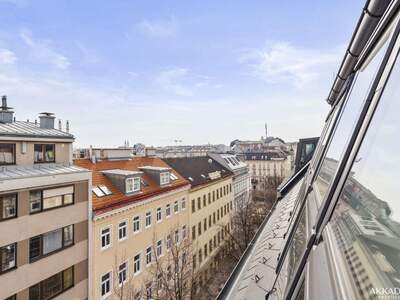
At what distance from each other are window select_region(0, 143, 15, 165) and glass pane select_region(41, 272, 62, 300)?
15.8ft

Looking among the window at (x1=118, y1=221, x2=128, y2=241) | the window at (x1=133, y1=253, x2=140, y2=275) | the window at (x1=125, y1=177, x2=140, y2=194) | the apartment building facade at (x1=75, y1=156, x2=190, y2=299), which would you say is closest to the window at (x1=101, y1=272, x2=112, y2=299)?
the apartment building facade at (x1=75, y1=156, x2=190, y2=299)

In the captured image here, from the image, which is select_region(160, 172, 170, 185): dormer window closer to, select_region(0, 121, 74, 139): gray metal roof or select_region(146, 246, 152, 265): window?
select_region(146, 246, 152, 265): window

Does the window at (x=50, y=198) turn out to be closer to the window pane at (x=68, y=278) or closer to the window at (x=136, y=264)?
the window pane at (x=68, y=278)

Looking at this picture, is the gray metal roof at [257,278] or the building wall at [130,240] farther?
the building wall at [130,240]

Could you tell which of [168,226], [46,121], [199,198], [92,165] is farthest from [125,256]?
[199,198]

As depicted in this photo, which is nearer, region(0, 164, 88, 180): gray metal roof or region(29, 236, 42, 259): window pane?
region(0, 164, 88, 180): gray metal roof

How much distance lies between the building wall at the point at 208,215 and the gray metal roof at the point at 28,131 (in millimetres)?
11675

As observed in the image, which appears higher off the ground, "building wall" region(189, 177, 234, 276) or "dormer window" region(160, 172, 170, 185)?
"dormer window" region(160, 172, 170, 185)

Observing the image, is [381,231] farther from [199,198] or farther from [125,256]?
[199,198]

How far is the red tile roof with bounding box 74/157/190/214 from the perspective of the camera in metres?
13.2

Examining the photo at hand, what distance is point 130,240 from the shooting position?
14266 mm

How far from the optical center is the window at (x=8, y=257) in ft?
30.3

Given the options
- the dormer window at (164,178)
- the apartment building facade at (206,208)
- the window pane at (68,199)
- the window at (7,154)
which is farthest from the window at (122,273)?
the window at (7,154)

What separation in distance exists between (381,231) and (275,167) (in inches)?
2343
